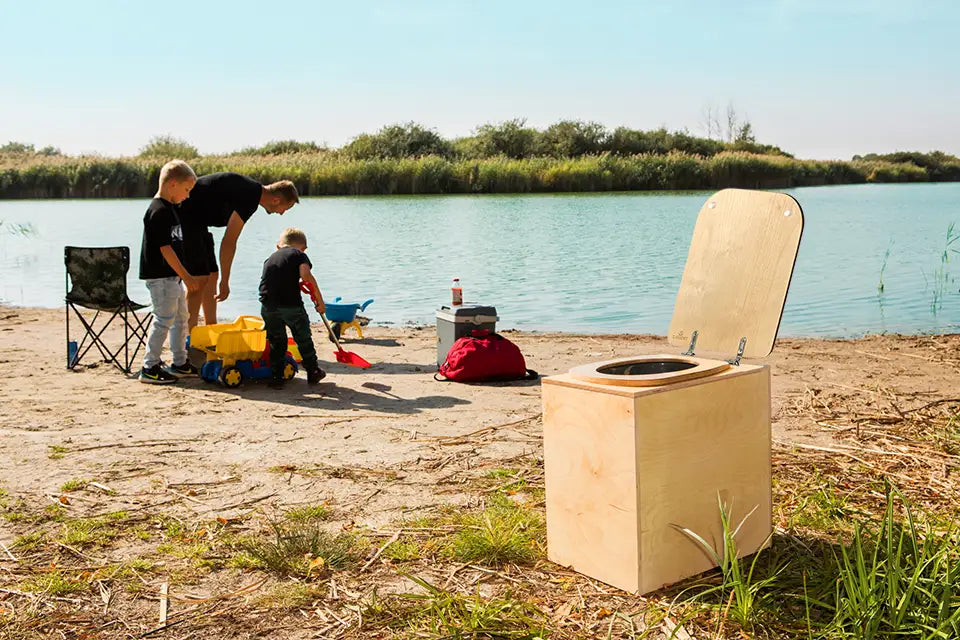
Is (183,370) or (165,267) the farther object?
(183,370)

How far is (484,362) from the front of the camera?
282 inches

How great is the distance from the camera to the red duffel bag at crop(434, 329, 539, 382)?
23.5 feet

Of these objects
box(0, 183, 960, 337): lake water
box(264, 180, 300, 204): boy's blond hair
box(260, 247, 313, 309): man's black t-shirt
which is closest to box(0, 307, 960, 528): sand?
box(260, 247, 313, 309): man's black t-shirt

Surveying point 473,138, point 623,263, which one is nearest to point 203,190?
point 623,263

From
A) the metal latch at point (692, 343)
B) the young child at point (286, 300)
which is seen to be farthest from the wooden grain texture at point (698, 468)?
the young child at point (286, 300)

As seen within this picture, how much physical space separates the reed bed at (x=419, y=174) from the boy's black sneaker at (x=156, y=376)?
29886 millimetres

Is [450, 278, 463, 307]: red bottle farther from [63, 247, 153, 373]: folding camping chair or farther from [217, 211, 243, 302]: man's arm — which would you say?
[63, 247, 153, 373]: folding camping chair

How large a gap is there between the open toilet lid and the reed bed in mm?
33226

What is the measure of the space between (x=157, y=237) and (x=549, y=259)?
11.1 meters

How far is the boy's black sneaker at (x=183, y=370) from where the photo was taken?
7.29 m

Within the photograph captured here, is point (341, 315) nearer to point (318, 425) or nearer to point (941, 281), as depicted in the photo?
point (318, 425)

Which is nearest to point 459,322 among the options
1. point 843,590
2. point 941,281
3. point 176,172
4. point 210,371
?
point 210,371

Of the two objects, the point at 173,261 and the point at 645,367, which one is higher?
the point at 173,261

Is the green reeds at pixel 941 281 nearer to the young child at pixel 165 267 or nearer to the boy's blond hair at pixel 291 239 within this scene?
A: the boy's blond hair at pixel 291 239
